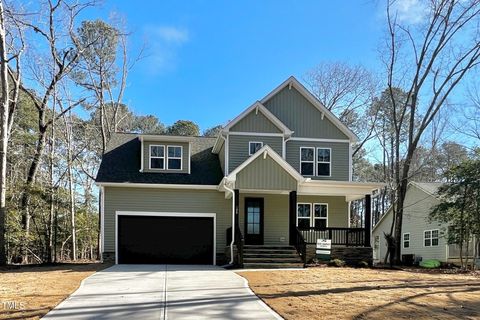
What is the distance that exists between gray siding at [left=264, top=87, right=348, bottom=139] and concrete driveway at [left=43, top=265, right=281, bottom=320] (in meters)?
10.3

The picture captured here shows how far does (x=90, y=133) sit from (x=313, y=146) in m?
20.6

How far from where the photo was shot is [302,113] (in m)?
21.6

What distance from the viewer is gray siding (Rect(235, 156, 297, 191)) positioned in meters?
17.8

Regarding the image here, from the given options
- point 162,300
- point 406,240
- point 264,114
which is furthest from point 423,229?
A: point 162,300

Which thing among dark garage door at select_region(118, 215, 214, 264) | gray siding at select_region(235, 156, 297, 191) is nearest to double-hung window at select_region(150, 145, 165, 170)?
dark garage door at select_region(118, 215, 214, 264)

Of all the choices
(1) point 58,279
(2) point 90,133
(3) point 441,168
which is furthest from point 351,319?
(3) point 441,168

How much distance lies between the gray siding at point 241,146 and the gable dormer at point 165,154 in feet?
6.37

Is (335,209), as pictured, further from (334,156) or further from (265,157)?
(265,157)

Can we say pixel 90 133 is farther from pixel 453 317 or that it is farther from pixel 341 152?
pixel 453 317

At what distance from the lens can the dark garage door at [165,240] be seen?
1933 centimetres

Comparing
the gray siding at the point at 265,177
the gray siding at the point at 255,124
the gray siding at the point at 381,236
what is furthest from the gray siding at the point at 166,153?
the gray siding at the point at 381,236

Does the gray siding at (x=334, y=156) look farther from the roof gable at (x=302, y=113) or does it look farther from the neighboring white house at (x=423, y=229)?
the neighboring white house at (x=423, y=229)

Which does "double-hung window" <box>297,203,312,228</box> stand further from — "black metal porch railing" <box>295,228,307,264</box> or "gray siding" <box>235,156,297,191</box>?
"gray siding" <box>235,156,297,191</box>

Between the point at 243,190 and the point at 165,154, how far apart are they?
431 centimetres
